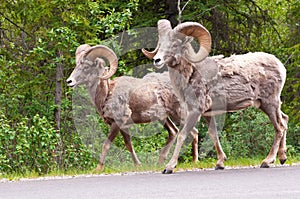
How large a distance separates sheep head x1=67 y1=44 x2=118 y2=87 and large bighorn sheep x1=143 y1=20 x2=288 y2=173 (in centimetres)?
162

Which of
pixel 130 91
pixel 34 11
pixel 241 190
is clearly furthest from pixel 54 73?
pixel 241 190

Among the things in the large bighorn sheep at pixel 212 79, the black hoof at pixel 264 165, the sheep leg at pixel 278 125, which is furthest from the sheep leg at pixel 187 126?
the sheep leg at pixel 278 125

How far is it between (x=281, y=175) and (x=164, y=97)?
196 inches

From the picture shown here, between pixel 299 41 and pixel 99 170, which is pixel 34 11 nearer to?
pixel 99 170

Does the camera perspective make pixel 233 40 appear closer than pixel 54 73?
No

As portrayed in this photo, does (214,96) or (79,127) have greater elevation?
(214,96)

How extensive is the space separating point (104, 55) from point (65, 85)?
4.11m

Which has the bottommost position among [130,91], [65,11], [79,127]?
[79,127]

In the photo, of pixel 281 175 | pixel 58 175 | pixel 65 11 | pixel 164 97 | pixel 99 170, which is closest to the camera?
pixel 281 175

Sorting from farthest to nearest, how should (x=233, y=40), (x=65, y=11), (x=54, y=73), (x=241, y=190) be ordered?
1. (x=233, y=40)
2. (x=54, y=73)
3. (x=65, y=11)
4. (x=241, y=190)

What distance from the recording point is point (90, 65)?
13211 mm

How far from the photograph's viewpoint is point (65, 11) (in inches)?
626

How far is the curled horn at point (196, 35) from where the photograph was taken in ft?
37.1

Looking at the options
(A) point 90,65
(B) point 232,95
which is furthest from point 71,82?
(B) point 232,95
